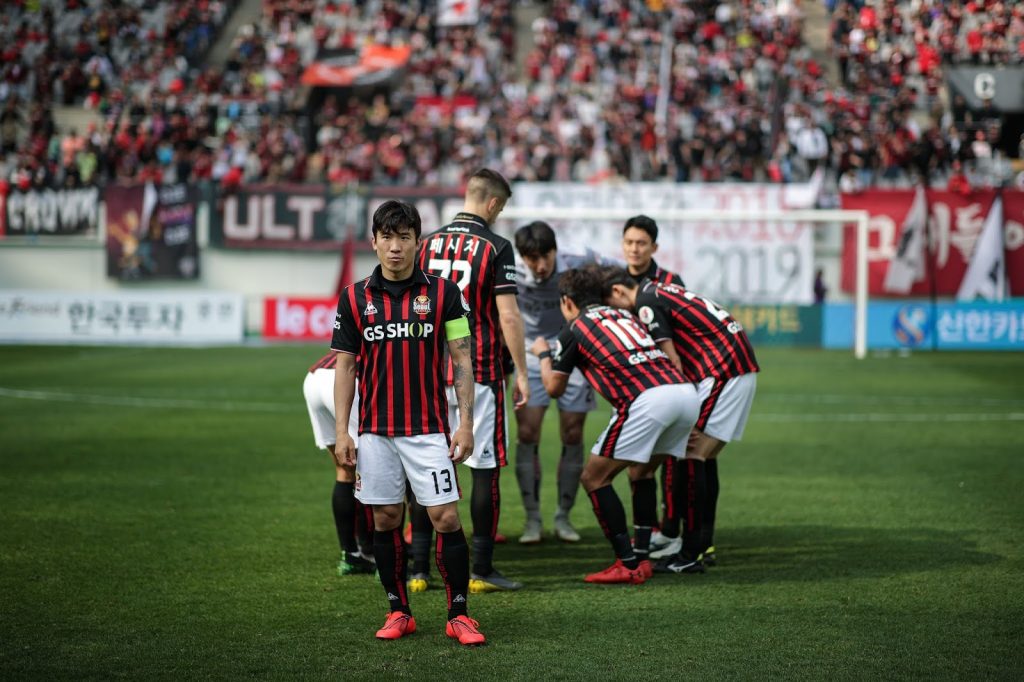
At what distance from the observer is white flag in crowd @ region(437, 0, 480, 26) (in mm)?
35812

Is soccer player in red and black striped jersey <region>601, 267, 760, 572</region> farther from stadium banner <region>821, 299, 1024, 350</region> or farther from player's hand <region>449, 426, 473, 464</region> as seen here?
stadium banner <region>821, 299, 1024, 350</region>

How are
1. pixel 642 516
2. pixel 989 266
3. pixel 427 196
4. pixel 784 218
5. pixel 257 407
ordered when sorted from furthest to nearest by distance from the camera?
pixel 427 196, pixel 989 266, pixel 784 218, pixel 257 407, pixel 642 516

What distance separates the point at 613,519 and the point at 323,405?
6.03 ft

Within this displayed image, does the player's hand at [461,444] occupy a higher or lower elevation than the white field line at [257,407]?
higher

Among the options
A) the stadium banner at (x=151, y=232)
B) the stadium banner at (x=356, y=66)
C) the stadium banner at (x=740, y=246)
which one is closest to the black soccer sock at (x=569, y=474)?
the stadium banner at (x=740, y=246)

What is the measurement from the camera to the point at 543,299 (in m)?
8.61

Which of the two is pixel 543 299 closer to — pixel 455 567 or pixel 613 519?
pixel 613 519

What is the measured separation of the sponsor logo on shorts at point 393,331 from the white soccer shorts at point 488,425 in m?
1.23

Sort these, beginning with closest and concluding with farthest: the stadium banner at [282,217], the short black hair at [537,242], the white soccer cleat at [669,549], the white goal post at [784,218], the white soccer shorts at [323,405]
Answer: the white soccer shorts at [323,405] → the white soccer cleat at [669,549] → the short black hair at [537,242] → the white goal post at [784,218] → the stadium banner at [282,217]

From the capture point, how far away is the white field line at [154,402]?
15762mm

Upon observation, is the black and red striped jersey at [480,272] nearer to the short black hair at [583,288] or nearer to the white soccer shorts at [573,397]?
the short black hair at [583,288]

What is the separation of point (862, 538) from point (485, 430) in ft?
9.78

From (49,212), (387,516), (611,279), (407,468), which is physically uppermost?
(49,212)

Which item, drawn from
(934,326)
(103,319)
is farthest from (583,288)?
(103,319)
